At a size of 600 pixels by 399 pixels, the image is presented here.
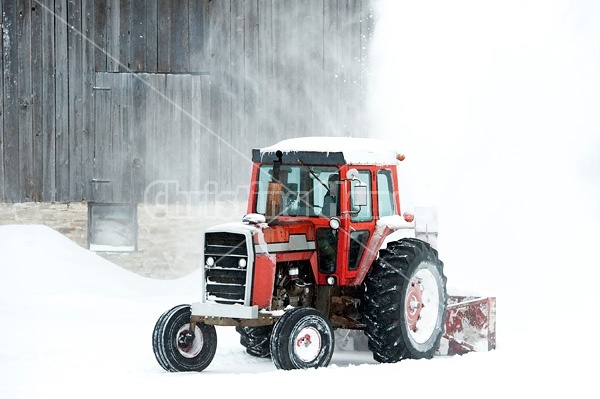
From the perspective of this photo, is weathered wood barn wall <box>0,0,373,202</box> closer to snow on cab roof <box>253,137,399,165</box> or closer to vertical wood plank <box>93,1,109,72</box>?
vertical wood plank <box>93,1,109,72</box>

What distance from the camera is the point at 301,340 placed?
33.3ft

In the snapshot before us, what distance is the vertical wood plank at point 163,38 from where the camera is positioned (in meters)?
19.1

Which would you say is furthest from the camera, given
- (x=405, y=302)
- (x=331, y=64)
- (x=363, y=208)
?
(x=331, y=64)

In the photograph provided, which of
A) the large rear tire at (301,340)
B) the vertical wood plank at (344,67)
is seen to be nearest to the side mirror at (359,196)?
the large rear tire at (301,340)

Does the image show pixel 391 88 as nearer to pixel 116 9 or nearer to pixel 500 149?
pixel 500 149

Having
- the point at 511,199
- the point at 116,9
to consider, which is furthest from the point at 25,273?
the point at 511,199

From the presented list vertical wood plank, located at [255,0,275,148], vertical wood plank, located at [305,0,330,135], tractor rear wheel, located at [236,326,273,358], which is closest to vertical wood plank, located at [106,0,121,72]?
vertical wood plank, located at [255,0,275,148]

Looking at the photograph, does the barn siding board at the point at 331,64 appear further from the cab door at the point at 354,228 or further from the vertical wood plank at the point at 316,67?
the cab door at the point at 354,228

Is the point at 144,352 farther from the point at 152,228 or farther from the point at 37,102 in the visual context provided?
the point at 37,102

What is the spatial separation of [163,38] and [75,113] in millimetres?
1953

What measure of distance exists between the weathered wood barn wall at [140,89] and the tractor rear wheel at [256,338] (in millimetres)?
7991

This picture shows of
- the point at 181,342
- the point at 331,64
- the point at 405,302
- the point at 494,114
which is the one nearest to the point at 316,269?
the point at 405,302

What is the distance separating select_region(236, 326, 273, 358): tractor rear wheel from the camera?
11.3 metres

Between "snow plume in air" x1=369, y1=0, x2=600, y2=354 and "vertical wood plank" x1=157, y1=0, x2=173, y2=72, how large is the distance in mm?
3553
